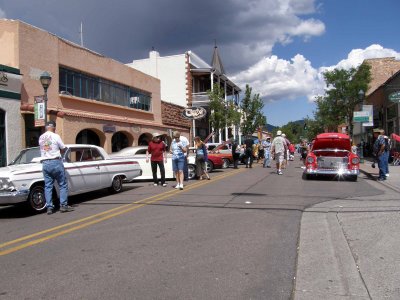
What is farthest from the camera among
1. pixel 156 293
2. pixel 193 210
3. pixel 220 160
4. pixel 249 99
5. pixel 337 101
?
pixel 249 99

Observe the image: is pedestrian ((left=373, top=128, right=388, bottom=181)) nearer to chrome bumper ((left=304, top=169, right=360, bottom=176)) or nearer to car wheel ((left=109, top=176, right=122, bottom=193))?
chrome bumper ((left=304, top=169, right=360, bottom=176))

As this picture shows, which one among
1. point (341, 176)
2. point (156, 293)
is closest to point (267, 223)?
point (156, 293)

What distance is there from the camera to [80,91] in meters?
21.1

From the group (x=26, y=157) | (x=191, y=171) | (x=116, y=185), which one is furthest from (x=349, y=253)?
(x=191, y=171)

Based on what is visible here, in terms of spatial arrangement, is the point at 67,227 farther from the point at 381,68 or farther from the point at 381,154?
the point at 381,68

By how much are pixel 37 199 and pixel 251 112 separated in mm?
39608

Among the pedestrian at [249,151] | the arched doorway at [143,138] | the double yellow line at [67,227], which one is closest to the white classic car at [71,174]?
the double yellow line at [67,227]

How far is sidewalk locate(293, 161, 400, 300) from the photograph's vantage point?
13.4ft

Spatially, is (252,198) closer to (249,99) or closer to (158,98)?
(158,98)

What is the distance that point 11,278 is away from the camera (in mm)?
4578

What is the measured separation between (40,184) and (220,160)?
12010mm

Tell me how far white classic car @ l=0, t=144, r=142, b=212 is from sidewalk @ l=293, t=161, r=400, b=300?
5.30m

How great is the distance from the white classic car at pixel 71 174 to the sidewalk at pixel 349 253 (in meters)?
5.30

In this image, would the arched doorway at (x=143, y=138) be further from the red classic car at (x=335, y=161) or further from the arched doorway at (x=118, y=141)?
the red classic car at (x=335, y=161)
